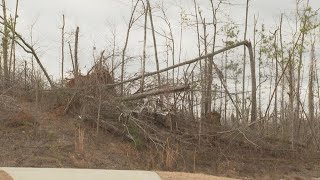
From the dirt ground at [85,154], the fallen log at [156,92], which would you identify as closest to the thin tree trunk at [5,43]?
the dirt ground at [85,154]

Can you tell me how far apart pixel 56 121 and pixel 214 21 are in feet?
31.4

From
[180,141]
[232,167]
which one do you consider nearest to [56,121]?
[180,141]

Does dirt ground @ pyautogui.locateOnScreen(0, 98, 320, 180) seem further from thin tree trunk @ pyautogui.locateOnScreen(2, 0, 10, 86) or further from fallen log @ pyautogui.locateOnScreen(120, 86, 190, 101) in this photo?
thin tree trunk @ pyautogui.locateOnScreen(2, 0, 10, 86)

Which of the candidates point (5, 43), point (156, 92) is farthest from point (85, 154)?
point (5, 43)

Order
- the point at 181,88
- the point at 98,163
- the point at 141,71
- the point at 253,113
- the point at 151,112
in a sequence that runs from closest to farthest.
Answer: the point at 98,163, the point at 181,88, the point at 151,112, the point at 141,71, the point at 253,113

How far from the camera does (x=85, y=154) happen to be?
14.7 metres

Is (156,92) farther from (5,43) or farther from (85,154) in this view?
(5,43)

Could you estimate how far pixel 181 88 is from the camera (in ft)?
49.9

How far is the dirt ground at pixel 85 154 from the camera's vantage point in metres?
14.1

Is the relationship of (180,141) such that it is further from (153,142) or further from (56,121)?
(56,121)

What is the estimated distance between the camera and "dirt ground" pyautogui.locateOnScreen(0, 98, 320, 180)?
46.2 ft

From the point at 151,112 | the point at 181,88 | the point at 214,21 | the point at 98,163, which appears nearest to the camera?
the point at 98,163

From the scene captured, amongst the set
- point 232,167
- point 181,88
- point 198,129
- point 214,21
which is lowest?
point 232,167

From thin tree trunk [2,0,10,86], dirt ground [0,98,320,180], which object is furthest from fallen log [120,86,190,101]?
thin tree trunk [2,0,10,86]
